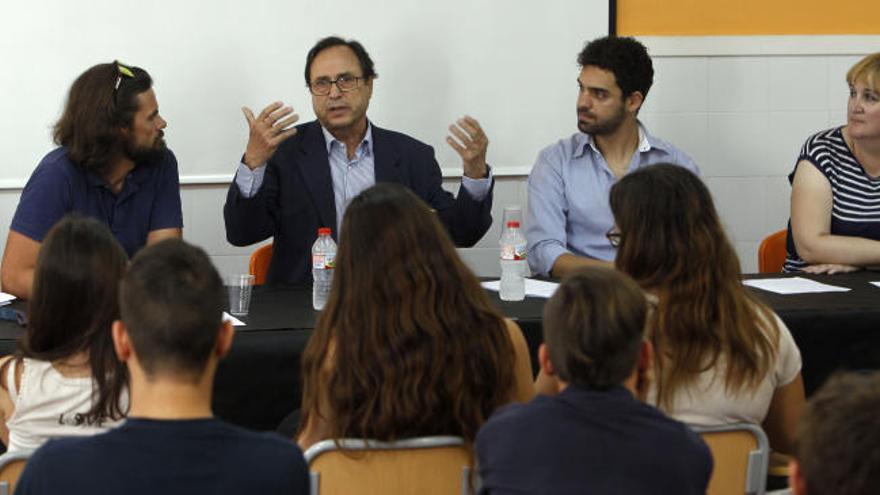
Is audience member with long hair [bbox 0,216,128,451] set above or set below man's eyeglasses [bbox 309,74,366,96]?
below

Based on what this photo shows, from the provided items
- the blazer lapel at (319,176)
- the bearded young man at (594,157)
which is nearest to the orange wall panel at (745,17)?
the bearded young man at (594,157)

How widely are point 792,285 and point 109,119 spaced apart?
6.96 ft

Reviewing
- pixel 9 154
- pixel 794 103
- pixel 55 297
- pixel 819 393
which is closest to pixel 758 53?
pixel 794 103

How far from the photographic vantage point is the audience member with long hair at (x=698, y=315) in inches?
87.3

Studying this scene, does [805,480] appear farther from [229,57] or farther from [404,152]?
[229,57]

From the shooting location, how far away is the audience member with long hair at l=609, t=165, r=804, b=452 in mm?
2217

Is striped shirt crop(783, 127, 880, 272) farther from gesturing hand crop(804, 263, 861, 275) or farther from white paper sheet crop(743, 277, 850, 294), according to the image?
white paper sheet crop(743, 277, 850, 294)

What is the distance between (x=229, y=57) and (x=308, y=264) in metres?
0.89

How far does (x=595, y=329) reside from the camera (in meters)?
1.74

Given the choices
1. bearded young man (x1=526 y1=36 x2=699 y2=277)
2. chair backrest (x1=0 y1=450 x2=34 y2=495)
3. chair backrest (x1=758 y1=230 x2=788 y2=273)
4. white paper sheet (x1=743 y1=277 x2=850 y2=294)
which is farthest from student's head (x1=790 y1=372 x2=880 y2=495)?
chair backrest (x1=758 y1=230 x2=788 y2=273)

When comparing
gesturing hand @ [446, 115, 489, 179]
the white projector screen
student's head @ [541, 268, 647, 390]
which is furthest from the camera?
the white projector screen

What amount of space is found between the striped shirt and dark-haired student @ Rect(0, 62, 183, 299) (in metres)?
2.17

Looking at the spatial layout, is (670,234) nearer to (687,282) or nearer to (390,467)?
(687,282)

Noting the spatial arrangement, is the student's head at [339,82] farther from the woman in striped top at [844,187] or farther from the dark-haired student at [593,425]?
the dark-haired student at [593,425]
